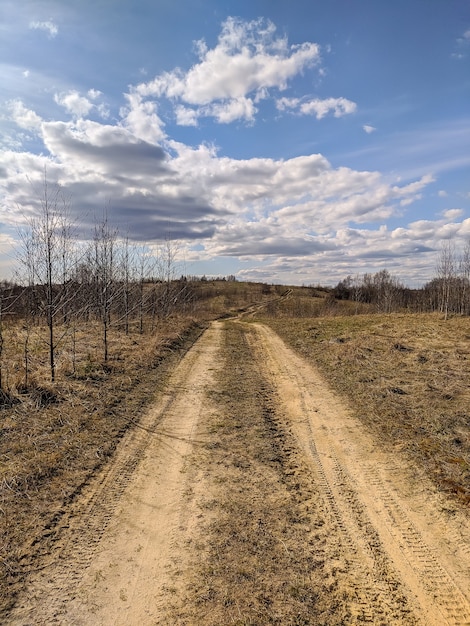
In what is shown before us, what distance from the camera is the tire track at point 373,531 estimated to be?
147 inches

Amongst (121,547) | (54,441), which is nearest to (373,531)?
(121,547)

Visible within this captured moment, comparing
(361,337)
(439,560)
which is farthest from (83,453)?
(361,337)

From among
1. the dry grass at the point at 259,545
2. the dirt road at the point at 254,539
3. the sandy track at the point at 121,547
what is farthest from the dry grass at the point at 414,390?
the sandy track at the point at 121,547

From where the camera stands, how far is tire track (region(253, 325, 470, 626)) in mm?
3727

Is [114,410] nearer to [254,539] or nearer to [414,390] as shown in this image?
[254,539]

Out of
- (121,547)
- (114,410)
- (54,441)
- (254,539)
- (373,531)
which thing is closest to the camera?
(121,547)

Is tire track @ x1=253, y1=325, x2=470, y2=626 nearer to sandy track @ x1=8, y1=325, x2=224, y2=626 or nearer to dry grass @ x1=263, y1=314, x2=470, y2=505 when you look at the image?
dry grass @ x1=263, y1=314, x2=470, y2=505

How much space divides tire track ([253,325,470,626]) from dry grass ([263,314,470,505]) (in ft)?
2.38

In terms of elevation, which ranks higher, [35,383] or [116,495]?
[35,383]

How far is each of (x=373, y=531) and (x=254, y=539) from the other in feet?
4.95

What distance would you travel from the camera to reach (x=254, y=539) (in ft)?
15.1

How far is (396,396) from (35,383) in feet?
31.2

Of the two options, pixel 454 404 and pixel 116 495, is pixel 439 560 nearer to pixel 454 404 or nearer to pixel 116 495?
pixel 116 495

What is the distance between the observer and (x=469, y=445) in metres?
7.10
